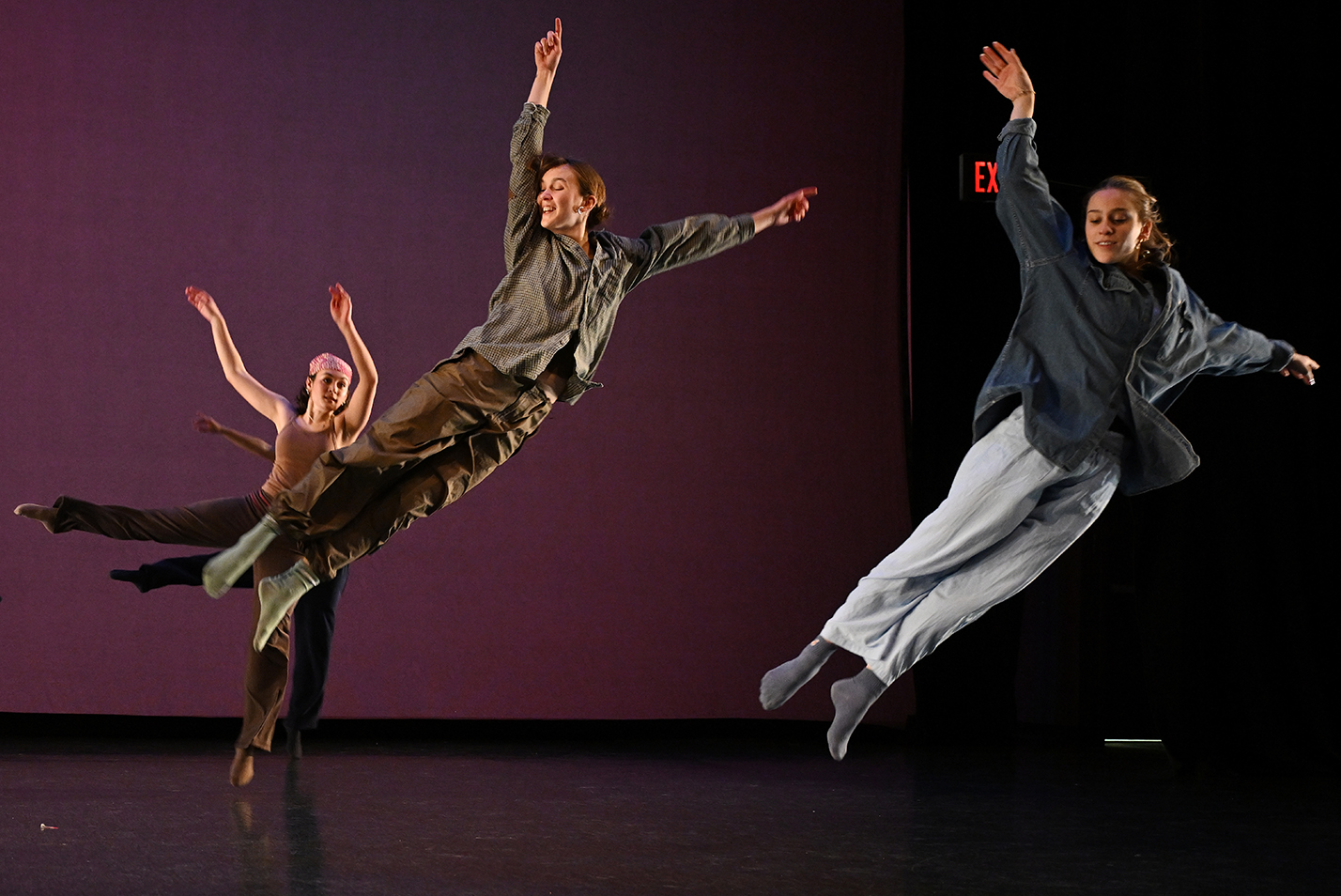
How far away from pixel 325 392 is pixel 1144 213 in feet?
8.96

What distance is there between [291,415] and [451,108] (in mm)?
1780

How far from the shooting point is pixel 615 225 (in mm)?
5895

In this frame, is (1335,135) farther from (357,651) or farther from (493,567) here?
(357,651)

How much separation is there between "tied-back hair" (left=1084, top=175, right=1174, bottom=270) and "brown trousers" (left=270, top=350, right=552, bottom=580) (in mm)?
1561

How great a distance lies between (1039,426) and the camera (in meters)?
3.20

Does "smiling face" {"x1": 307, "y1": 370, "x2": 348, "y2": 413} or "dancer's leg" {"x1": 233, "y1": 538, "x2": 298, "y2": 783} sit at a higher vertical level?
"smiling face" {"x1": 307, "y1": 370, "x2": 348, "y2": 413}

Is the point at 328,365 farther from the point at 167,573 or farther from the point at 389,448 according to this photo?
the point at 389,448

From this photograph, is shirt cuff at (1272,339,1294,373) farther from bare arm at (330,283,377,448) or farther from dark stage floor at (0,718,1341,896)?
bare arm at (330,283,377,448)

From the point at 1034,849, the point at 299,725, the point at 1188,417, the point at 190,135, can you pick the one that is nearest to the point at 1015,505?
the point at 1034,849

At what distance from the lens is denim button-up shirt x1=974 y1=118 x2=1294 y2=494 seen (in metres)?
3.25

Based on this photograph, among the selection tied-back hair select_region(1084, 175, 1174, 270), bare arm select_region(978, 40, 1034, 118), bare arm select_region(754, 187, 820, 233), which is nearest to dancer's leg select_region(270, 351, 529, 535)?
bare arm select_region(754, 187, 820, 233)

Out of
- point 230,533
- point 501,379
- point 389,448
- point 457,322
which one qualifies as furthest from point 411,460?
point 457,322

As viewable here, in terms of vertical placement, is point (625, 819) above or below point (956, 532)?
below

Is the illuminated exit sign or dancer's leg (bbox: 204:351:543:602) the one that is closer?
dancer's leg (bbox: 204:351:543:602)
